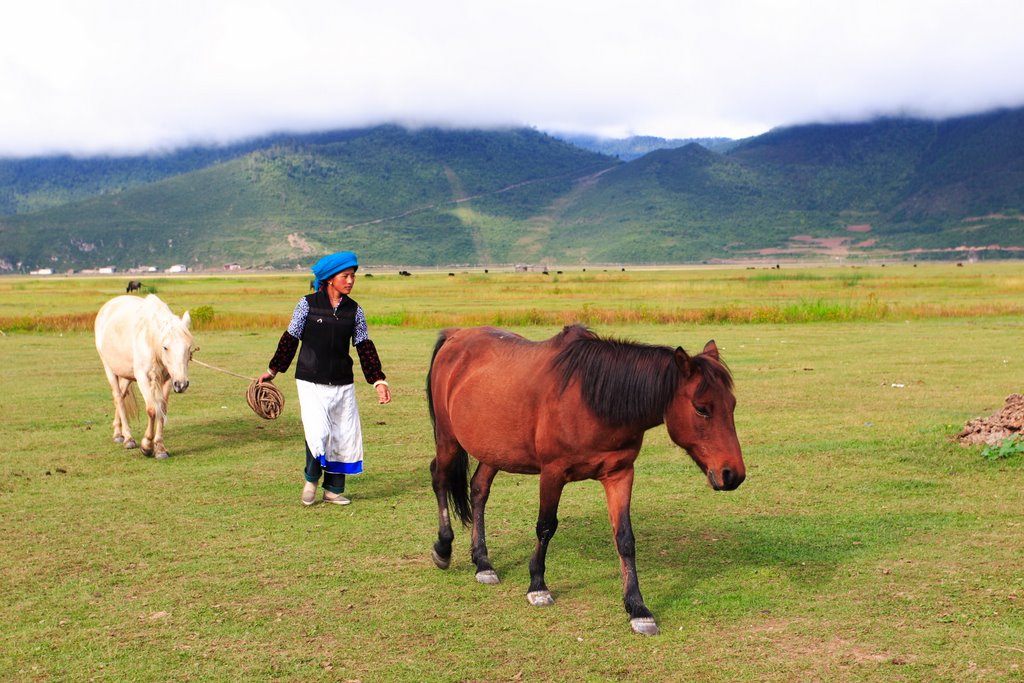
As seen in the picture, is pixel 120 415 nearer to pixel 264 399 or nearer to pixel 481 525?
pixel 264 399

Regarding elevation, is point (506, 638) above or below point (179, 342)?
below

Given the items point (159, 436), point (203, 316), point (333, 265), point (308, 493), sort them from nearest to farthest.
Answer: point (333, 265) < point (308, 493) < point (159, 436) < point (203, 316)

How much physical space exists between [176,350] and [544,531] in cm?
701

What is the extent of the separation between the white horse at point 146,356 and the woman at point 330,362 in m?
3.07

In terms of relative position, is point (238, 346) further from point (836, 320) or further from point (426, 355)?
point (836, 320)

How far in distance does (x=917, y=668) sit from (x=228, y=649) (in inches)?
170

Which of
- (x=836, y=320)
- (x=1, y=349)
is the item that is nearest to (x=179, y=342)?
(x=1, y=349)

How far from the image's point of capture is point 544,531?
671 centimetres

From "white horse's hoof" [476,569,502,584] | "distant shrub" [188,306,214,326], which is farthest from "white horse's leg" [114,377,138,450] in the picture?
"distant shrub" [188,306,214,326]

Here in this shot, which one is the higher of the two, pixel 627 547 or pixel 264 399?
pixel 264 399

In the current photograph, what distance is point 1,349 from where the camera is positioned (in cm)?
2764

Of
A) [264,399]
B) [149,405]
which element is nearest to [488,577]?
[264,399]

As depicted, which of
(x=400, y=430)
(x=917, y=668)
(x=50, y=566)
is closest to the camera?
(x=917, y=668)

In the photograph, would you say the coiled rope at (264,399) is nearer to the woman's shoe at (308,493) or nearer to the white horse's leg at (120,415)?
the woman's shoe at (308,493)
